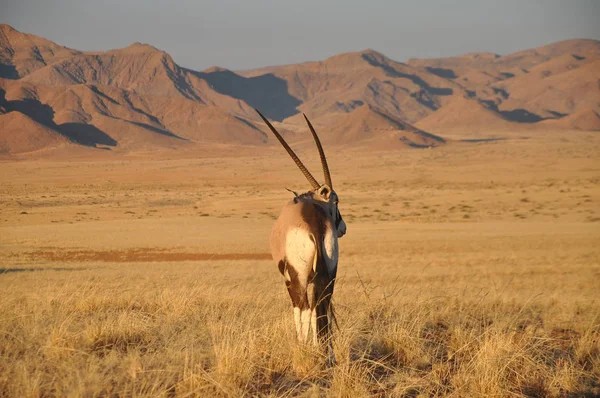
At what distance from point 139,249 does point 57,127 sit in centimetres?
13228

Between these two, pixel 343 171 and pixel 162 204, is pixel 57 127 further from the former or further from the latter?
pixel 162 204

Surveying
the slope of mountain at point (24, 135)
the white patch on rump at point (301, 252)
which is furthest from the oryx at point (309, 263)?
the slope of mountain at point (24, 135)

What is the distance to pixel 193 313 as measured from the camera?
827cm

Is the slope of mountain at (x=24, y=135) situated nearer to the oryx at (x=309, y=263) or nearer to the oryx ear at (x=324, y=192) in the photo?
the oryx ear at (x=324, y=192)

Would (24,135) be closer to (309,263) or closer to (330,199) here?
(330,199)

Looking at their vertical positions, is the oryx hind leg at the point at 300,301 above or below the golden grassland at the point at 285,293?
above

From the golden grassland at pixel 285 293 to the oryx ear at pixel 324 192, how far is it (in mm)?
1342

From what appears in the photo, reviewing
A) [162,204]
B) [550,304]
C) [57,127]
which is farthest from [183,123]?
[550,304]

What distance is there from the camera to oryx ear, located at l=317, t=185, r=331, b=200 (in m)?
6.46

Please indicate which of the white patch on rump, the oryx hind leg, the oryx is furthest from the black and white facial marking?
the oryx hind leg

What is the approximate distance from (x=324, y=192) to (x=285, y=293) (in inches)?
186

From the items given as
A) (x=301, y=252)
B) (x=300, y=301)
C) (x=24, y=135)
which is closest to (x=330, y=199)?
(x=301, y=252)

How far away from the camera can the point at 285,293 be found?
11.0 metres

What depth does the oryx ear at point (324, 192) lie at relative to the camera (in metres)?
6.46
